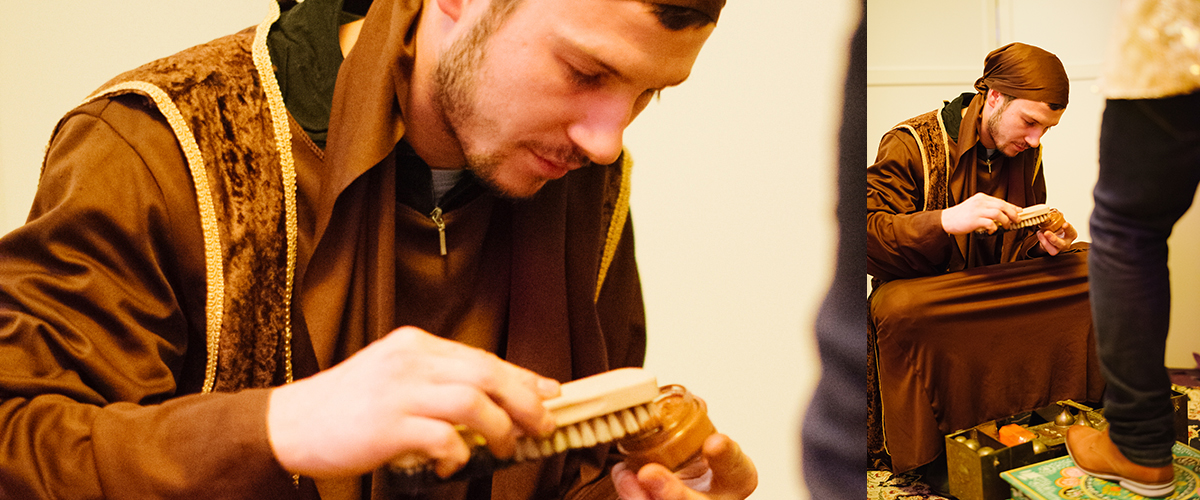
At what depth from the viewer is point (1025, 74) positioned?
725 mm

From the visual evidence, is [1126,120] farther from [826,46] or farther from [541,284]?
[541,284]

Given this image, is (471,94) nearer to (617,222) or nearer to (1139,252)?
(617,222)

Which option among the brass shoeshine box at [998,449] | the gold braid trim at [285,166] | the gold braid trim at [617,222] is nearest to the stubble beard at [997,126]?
the brass shoeshine box at [998,449]

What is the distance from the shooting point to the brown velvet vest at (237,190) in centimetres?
60

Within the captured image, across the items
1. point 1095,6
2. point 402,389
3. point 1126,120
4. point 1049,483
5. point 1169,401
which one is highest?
point 1095,6

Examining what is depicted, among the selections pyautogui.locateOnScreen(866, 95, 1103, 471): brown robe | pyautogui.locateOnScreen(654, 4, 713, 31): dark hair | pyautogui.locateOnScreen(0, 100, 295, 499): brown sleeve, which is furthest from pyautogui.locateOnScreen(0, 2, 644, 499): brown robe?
pyautogui.locateOnScreen(866, 95, 1103, 471): brown robe

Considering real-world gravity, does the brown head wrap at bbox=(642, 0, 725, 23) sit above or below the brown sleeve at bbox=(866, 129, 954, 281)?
above

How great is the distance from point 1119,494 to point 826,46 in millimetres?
594

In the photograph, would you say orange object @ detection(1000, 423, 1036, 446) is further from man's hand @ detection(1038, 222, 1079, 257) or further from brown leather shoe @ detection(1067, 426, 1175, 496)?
man's hand @ detection(1038, 222, 1079, 257)

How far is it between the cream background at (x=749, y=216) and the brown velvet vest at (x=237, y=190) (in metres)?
0.43

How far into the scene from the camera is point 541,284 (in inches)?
29.3

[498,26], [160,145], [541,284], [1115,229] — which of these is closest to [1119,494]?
[1115,229]

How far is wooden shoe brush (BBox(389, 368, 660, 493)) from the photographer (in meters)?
0.51

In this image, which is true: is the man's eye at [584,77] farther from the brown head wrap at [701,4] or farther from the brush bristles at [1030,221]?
the brush bristles at [1030,221]
